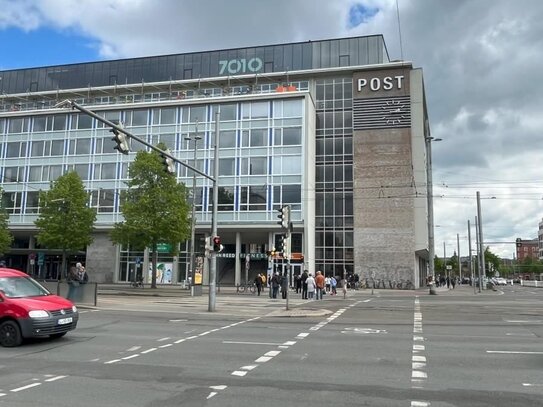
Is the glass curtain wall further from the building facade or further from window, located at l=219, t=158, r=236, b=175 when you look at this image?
window, located at l=219, t=158, r=236, b=175

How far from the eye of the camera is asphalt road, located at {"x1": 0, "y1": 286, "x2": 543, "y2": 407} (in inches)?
285

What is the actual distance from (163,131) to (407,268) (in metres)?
28.7

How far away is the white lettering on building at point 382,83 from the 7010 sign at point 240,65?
12.0 m

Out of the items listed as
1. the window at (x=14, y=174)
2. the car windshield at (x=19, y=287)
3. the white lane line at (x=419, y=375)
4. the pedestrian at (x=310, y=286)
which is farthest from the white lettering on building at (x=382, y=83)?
the white lane line at (x=419, y=375)

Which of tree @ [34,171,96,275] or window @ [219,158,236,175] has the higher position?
window @ [219,158,236,175]

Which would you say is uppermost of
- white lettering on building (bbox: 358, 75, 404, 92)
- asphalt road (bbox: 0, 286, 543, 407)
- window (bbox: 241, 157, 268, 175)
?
white lettering on building (bbox: 358, 75, 404, 92)

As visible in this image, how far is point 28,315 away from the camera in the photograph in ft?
37.9

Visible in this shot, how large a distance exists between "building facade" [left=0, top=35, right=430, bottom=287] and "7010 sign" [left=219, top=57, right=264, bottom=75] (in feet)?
0.60

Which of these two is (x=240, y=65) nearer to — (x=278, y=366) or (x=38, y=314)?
Result: (x=38, y=314)

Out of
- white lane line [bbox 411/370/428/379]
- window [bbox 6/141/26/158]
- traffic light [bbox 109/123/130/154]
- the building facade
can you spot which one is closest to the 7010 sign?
the building facade

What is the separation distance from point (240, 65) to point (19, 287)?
52841mm

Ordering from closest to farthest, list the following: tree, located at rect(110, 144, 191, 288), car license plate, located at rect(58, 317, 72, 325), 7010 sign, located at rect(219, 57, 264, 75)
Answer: car license plate, located at rect(58, 317, 72, 325)
tree, located at rect(110, 144, 191, 288)
7010 sign, located at rect(219, 57, 264, 75)

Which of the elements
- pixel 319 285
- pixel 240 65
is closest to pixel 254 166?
pixel 240 65

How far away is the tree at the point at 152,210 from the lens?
127 feet
